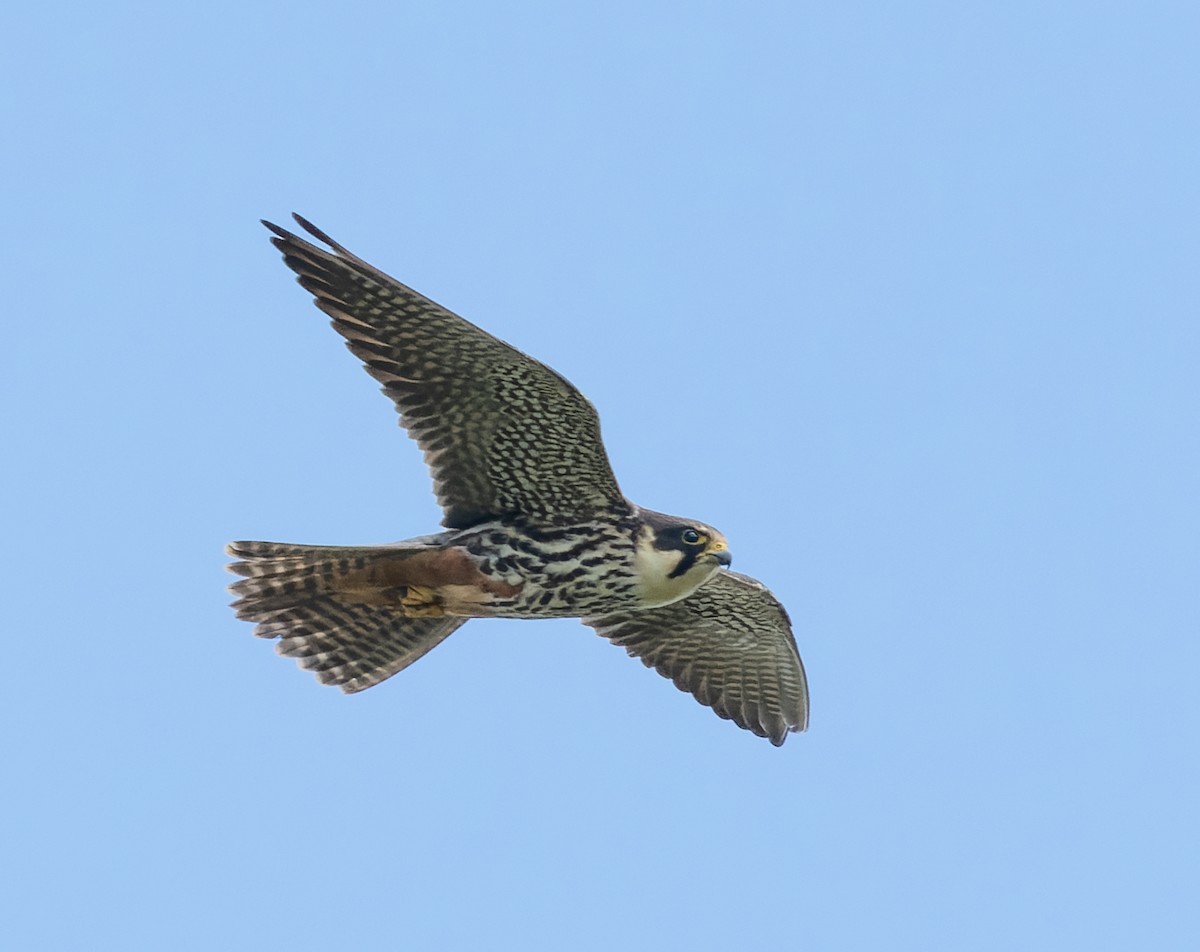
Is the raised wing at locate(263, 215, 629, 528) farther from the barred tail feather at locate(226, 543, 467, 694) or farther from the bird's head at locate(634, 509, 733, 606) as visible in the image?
the barred tail feather at locate(226, 543, 467, 694)

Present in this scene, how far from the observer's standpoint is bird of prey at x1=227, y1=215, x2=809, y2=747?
8.91 meters

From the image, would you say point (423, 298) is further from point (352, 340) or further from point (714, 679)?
point (714, 679)

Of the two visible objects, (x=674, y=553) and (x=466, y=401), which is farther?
(x=674, y=553)

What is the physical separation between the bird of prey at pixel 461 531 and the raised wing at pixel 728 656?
4.41ft

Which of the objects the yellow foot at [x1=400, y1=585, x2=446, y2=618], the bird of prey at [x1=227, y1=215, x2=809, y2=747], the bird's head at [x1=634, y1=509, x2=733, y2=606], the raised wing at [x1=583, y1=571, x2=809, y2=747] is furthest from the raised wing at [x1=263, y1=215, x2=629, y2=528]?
the raised wing at [x1=583, y1=571, x2=809, y2=747]

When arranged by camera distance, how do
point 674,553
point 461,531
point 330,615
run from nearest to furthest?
point 674,553
point 461,531
point 330,615

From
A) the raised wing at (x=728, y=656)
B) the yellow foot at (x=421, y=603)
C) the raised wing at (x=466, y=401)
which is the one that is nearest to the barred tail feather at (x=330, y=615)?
the yellow foot at (x=421, y=603)

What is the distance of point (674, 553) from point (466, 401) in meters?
1.36

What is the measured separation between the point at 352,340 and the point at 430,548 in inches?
47.5

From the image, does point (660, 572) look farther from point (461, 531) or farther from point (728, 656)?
point (728, 656)

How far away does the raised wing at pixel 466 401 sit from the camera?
8789 mm

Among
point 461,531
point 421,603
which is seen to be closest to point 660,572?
point 461,531

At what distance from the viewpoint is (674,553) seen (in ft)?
30.8

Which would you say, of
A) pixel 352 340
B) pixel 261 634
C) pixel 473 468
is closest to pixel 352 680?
pixel 261 634
